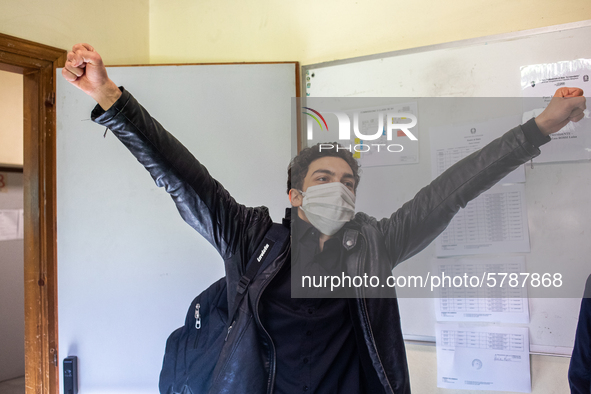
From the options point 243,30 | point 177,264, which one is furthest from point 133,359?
point 243,30

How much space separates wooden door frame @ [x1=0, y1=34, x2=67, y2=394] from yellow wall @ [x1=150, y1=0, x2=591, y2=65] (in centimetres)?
50

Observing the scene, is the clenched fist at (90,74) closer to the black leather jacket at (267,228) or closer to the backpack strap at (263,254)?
the black leather jacket at (267,228)

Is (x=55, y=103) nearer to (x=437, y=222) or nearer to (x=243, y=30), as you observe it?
(x=243, y=30)

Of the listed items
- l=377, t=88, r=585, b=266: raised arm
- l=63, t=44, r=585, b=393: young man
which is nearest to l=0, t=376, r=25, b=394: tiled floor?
l=63, t=44, r=585, b=393: young man

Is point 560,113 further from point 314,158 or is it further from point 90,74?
point 90,74

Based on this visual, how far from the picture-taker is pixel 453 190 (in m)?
1.09

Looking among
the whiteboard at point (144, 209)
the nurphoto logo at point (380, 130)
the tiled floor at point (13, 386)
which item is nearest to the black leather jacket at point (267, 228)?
the nurphoto logo at point (380, 130)

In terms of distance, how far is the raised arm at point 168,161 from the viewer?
87cm

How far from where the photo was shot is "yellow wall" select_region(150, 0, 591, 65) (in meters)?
1.35

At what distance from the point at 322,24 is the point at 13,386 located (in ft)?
9.97

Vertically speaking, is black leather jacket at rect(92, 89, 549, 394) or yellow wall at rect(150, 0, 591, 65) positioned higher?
yellow wall at rect(150, 0, 591, 65)

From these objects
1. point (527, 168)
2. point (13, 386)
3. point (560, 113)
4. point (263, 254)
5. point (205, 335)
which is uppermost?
point (560, 113)

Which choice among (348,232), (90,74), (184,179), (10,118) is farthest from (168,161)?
(10,118)

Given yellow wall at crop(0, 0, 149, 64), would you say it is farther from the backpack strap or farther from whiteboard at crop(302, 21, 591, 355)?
the backpack strap
